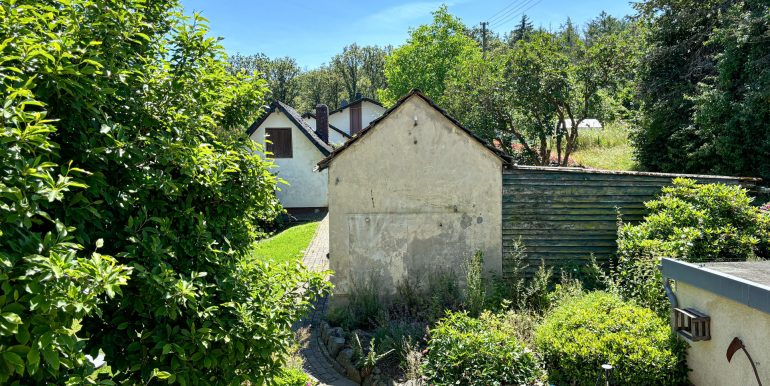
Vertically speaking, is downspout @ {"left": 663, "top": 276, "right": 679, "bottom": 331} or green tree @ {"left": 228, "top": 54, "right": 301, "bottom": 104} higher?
green tree @ {"left": 228, "top": 54, "right": 301, "bottom": 104}

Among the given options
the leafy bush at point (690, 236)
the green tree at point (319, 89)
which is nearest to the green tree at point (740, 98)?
the leafy bush at point (690, 236)

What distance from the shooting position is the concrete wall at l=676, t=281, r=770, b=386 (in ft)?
17.0

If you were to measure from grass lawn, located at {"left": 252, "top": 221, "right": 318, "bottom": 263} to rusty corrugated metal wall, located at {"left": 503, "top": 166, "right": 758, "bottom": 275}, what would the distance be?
8.06 metres

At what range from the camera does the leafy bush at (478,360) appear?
6359mm

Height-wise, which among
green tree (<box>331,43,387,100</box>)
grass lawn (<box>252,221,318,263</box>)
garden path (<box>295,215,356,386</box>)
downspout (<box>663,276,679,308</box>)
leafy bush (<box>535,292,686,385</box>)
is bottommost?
garden path (<box>295,215,356,386</box>)

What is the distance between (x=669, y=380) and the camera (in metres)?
6.39

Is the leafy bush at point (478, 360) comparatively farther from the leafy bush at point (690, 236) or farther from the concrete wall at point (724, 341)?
the leafy bush at point (690, 236)

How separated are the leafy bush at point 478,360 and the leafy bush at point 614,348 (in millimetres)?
374

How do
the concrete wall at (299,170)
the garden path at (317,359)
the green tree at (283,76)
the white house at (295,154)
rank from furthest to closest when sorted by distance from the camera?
A: 1. the green tree at (283,76)
2. the concrete wall at (299,170)
3. the white house at (295,154)
4. the garden path at (317,359)

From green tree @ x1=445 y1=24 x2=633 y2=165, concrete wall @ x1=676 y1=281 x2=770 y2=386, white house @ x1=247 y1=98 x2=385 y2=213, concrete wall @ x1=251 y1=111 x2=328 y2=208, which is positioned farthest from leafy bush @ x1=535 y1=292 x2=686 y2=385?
concrete wall @ x1=251 y1=111 x2=328 y2=208

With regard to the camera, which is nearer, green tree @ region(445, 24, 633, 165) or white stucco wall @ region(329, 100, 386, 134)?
green tree @ region(445, 24, 633, 165)

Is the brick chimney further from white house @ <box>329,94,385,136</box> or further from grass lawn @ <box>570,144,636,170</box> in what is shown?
grass lawn @ <box>570,144,636,170</box>

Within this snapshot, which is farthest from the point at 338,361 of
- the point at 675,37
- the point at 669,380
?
the point at 675,37

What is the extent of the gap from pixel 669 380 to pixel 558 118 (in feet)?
57.6
